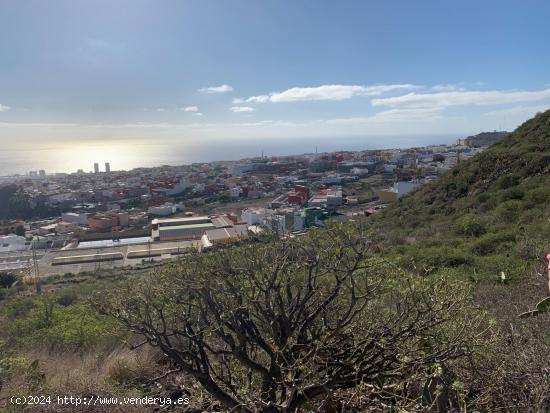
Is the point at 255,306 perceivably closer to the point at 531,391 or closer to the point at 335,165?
the point at 531,391

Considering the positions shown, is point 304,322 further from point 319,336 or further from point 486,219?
point 486,219

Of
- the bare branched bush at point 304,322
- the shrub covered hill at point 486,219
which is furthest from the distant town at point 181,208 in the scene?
the shrub covered hill at point 486,219

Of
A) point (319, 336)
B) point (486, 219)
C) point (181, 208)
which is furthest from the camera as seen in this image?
point (181, 208)

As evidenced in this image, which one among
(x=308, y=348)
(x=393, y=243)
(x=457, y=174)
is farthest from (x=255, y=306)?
→ (x=457, y=174)

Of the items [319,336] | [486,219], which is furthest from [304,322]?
[486,219]

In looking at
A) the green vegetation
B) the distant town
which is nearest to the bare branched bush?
the green vegetation

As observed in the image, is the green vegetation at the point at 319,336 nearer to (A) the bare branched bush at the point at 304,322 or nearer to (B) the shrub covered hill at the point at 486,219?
(A) the bare branched bush at the point at 304,322
